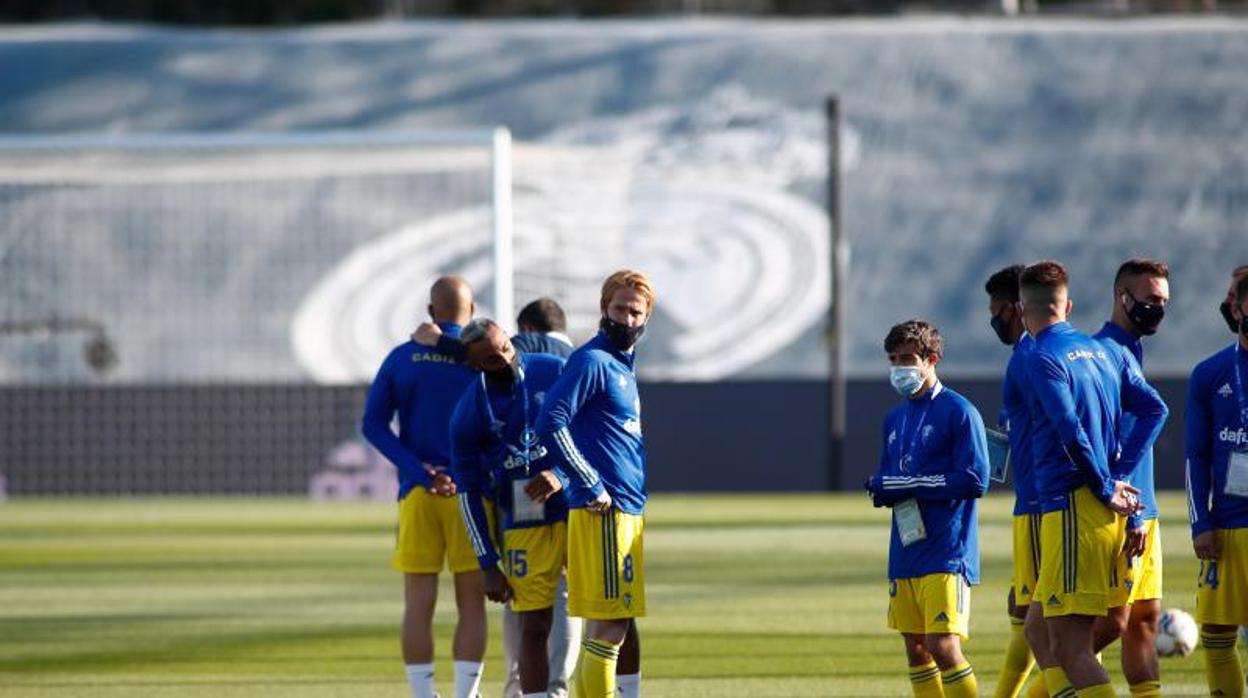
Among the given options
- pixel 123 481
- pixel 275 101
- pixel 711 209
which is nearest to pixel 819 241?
pixel 711 209

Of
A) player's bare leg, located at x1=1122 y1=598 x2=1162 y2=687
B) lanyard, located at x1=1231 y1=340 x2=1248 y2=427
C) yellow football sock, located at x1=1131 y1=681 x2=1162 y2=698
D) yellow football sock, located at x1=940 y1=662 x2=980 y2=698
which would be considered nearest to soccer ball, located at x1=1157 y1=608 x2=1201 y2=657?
player's bare leg, located at x1=1122 y1=598 x2=1162 y2=687

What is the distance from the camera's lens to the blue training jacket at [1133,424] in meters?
8.50

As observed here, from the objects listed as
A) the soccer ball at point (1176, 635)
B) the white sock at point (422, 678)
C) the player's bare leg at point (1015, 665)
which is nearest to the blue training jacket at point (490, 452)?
the white sock at point (422, 678)

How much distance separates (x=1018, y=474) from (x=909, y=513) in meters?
0.51

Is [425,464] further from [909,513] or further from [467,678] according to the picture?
[909,513]

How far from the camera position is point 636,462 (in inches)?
343

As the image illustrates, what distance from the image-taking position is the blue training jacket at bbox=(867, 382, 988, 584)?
8.51 m

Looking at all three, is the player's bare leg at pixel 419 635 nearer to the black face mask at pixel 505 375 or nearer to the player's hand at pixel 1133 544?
the black face mask at pixel 505 375

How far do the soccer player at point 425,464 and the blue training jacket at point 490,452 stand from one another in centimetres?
57

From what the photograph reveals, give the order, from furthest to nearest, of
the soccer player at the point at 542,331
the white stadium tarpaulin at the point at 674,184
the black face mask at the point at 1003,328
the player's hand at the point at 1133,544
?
the white stadium tarpaulin at the point at 674,184, the soccer player at the point at 542,331, the black face mask at the point at 1003,328, the player's hand at the point at 1133,544

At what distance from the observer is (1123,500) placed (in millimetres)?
7965

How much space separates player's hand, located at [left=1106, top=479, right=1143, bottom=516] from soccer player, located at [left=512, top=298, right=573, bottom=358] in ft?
10.4

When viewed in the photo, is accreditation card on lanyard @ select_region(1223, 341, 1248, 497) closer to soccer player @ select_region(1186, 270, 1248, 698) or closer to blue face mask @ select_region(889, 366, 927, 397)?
soccer player @ select_region(1186, 270, 1248, 698)

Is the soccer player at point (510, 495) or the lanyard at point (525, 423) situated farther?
the lanyard at point (525, 423)
